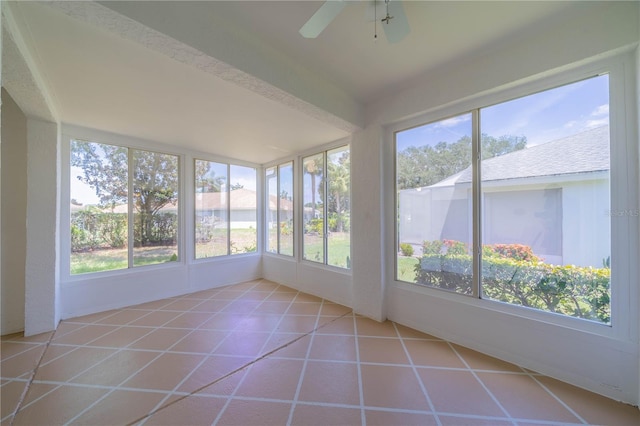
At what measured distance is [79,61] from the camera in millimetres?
1878

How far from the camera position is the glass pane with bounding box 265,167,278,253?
16.7ft

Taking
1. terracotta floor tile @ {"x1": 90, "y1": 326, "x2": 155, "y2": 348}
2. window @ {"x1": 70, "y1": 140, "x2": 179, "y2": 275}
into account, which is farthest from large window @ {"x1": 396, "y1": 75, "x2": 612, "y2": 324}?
window @ {"x1": 70, "y1": 140, "x2": 179, "y2": 275}

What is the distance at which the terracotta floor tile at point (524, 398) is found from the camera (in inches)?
62.6

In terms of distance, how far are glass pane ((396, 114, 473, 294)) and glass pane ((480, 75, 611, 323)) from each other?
18 centimetres

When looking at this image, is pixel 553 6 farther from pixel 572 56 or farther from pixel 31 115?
pixel 31 115

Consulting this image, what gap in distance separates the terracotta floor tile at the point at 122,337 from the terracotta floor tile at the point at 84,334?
0.32 feet

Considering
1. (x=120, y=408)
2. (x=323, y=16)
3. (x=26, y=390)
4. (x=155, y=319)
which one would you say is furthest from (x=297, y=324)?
(x=323, y=16)

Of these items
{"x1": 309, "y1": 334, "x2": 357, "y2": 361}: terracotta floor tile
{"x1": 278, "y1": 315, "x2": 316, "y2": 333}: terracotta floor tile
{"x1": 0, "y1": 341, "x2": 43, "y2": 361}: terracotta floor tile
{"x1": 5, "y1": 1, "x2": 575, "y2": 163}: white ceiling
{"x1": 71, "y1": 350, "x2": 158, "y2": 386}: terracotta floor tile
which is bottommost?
{"x1": 278, "y1": 315, "x2": 316, "y2": 333}: terracotta floor tile

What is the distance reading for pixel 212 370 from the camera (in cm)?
204

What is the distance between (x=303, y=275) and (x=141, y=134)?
3.39 meters

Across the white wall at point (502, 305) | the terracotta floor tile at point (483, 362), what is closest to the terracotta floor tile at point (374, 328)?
the white wall at point (502, 305)

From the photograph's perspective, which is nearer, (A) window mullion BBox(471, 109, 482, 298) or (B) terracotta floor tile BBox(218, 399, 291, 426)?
(B) terracotta floor tile BBox(218, 399, 291, 426)

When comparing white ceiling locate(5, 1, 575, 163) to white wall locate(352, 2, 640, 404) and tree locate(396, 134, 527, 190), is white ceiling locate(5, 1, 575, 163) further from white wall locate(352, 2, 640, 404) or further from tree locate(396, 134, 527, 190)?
tree locate(396, 134, 527, 190)

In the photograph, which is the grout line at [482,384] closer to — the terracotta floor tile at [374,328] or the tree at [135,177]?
the terracotta floor tile at [374,328]
